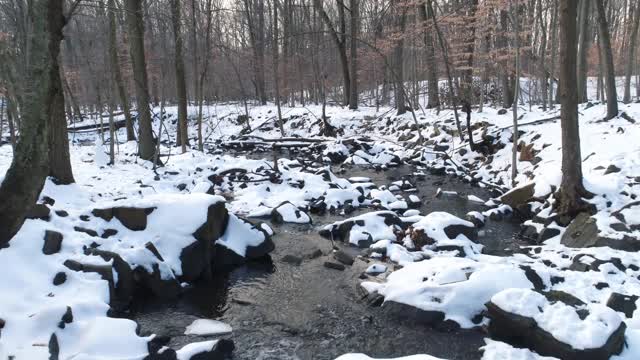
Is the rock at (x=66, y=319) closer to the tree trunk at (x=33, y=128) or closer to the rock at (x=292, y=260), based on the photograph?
the tree trunk at (x=33, y=128)

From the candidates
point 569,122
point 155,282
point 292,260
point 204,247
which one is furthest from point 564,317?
point 155,282

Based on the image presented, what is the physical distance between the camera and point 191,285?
7.62 metres

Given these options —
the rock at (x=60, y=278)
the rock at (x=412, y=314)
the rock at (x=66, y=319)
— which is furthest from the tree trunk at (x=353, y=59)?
the rock at (x=66, y=319)

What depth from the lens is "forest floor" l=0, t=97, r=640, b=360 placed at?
17.8 feet

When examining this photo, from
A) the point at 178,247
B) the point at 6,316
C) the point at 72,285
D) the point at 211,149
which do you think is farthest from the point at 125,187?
the point at 211,149

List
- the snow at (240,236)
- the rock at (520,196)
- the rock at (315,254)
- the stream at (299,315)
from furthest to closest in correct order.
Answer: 1. the rock at (520,196)
2. the rock at (315,254)
3. the snow at (240,236)
4. the stream at (299,315)

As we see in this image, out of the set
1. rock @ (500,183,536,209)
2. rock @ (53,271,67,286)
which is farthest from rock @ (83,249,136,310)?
rock @ (500,183,536,209)

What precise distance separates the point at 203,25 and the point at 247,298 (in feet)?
49.2

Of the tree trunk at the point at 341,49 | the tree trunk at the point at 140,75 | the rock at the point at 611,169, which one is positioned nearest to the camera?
the rock at the point at 611,169

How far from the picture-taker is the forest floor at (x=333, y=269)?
17.8 feet

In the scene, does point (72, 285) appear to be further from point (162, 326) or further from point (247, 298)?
point (247, 298)

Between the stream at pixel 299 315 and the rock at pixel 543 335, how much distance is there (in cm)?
30

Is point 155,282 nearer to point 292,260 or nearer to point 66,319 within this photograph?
point 66,319

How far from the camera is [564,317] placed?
5.50 m
